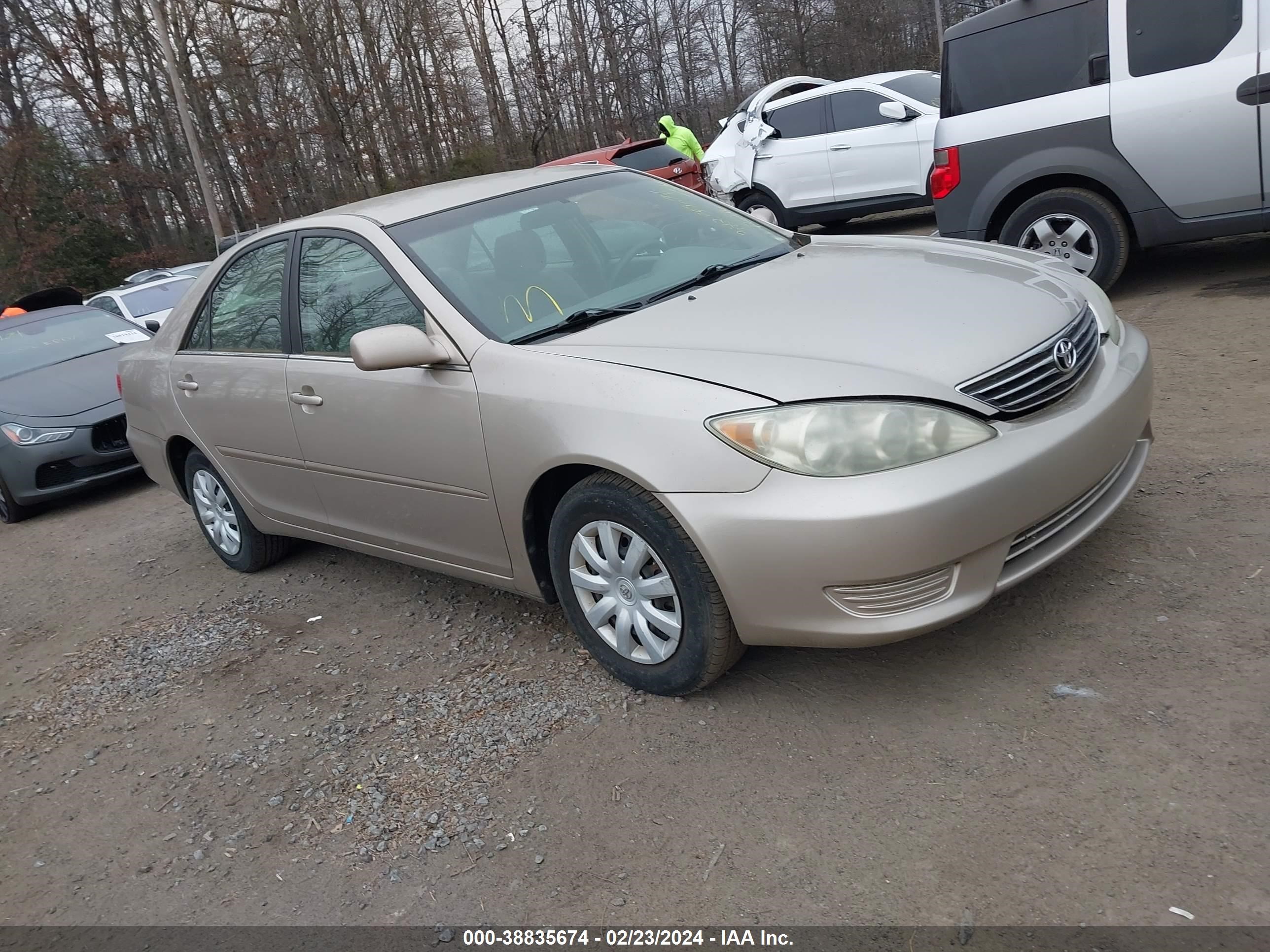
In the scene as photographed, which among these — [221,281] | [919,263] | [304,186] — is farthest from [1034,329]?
[304,186]

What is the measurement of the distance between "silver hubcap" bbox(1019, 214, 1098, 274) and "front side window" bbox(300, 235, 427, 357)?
4.25 m

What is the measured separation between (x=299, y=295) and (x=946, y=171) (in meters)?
4.49

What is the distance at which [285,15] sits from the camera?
92.6 ft

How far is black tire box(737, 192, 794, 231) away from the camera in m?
11.3

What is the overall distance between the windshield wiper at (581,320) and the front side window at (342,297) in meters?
0.41

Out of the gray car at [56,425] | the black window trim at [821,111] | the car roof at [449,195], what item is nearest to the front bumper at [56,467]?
the gray car at [56,425]

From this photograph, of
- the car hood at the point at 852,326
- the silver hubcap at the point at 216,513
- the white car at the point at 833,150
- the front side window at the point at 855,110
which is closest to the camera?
the car hood at the point at 852,326

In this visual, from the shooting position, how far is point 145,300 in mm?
12984

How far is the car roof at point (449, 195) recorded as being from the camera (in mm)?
3928

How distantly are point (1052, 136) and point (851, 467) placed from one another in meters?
4.53

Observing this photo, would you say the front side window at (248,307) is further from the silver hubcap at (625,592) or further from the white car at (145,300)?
the white car at (145,300)

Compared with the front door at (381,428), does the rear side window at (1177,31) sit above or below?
above

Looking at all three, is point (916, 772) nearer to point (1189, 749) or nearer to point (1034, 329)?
point (1189, 749)

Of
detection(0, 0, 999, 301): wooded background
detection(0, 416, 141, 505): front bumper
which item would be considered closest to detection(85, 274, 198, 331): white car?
detection(0, 416, 141, 505): front bumper
